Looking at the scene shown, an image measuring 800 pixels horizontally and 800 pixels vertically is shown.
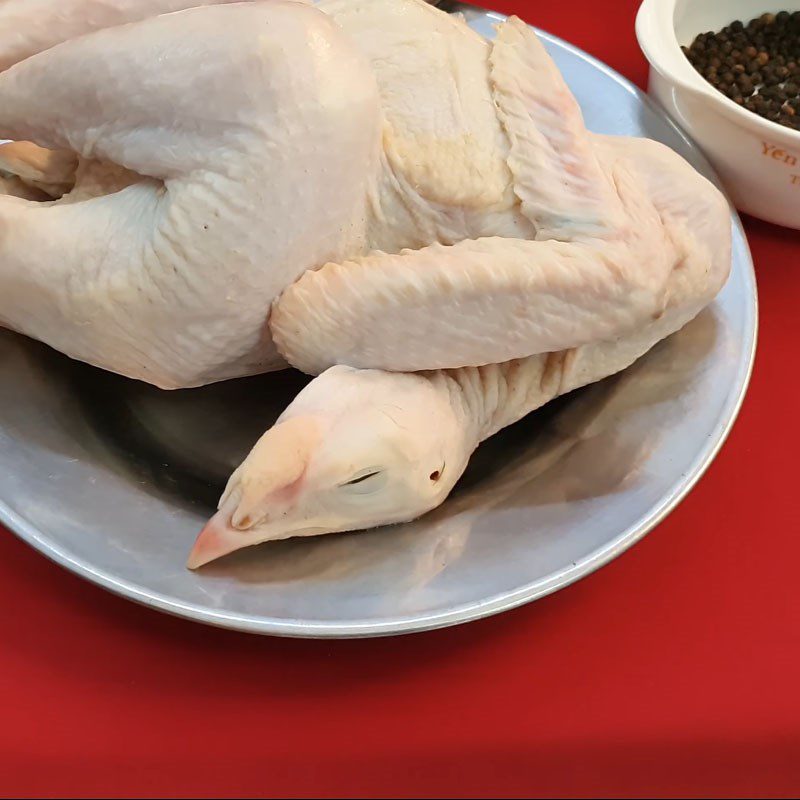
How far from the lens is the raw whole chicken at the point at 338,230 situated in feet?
2.43

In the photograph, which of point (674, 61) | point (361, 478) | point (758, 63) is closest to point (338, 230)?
point (361, 478)

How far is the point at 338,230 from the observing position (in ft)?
2.65

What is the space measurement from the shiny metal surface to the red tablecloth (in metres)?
0.14

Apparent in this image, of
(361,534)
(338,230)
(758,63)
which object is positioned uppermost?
(758,63)

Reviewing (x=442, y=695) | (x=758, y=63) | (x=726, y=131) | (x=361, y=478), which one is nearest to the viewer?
(x=361, y=478)

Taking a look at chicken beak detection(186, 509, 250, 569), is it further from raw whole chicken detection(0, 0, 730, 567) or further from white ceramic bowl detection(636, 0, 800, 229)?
white ceramic bowl detection(636, 0, 800, 229)

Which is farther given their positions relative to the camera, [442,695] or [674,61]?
[674,61]

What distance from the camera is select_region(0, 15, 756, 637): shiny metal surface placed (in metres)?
0.77

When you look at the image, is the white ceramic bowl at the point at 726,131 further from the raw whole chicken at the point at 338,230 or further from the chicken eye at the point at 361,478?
the chicken eye at the point at 361,478

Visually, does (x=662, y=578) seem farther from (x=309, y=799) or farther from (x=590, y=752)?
(x=309, y=799)

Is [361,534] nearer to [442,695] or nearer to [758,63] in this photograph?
[442,695]

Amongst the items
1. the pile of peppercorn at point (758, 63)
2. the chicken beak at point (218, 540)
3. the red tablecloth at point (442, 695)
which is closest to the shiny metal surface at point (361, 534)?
the chicken beak at point (218, 540)

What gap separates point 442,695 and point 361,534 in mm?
205

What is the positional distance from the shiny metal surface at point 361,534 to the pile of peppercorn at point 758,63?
0.99 feet
